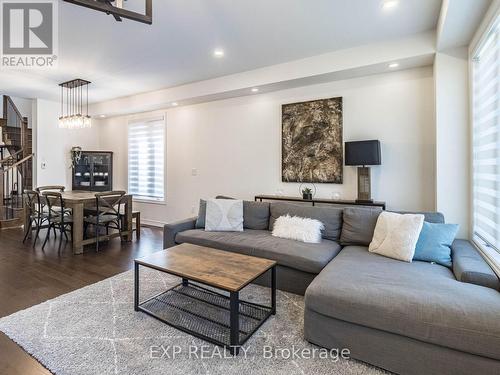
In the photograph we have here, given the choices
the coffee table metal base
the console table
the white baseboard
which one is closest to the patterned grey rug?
the coffee table metal base

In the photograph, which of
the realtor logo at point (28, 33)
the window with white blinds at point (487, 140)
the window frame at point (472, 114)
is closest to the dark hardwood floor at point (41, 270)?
the realtor logo at point (28, 33)

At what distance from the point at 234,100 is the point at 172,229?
2562 mm

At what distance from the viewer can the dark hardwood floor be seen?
1.81 m

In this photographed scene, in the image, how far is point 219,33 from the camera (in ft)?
9.85

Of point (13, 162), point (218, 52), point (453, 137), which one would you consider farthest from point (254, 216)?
point (13, 162)

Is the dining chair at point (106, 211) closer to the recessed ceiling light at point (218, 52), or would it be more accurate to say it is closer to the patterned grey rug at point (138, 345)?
the patterned grey rug at point (138, 345)

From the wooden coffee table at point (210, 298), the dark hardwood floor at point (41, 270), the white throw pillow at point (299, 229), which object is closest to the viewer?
the dark hardwood floor at point (41, 270)

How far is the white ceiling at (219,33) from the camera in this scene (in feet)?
8.33

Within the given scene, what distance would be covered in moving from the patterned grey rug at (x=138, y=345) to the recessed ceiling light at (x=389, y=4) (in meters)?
2.89

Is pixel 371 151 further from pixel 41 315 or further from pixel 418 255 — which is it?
pixel 41 315

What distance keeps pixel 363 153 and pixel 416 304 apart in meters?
2.11

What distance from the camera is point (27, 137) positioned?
20.7 feet

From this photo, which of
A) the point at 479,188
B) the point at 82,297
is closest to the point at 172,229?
the point at 82,297

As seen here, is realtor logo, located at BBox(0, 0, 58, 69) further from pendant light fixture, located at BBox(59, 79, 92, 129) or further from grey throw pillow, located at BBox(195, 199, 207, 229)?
grey throw pillow, located at BBox(195, 199, 207, 229)
